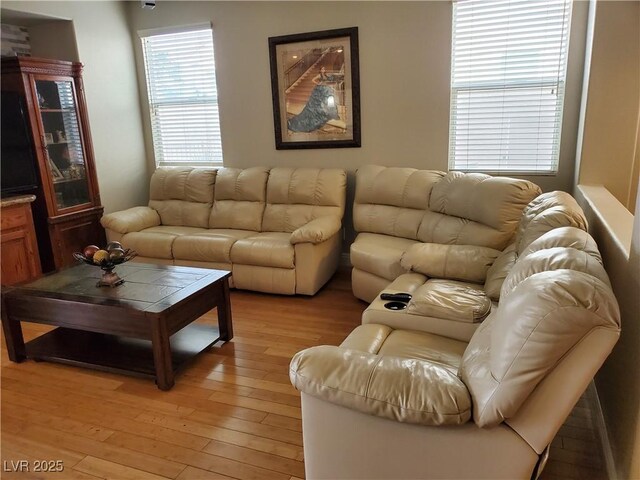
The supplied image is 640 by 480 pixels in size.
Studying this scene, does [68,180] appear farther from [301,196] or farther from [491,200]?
[491,200]

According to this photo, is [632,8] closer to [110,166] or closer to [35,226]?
[110,166]

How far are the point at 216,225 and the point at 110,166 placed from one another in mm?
1405

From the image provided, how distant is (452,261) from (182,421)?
1.78 meters

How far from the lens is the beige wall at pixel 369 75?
3.89 meters

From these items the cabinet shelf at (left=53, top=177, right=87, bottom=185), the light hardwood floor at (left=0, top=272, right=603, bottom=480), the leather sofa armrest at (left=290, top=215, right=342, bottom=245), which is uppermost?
the cabinet shelf at (left=53, top=177, right=87, bottom=185)

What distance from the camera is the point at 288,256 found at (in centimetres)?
376

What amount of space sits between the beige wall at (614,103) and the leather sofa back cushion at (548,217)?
3.42 ft

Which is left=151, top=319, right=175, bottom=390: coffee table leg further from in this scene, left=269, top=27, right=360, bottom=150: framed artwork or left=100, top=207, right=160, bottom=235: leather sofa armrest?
left=269, top=27, right=360, bottom=150: framed artwork

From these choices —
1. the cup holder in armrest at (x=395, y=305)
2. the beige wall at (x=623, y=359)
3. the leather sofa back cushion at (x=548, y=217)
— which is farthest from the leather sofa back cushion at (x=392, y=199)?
the beige wall at (x=623, y=359)

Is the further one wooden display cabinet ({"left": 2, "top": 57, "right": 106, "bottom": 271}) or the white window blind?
wooden display cabinet ({"left": 2, "top": 57, "right": 106, "bottom": 271})

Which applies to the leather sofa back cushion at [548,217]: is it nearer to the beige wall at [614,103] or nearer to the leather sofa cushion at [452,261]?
the leather sofa cushion at [452,261]

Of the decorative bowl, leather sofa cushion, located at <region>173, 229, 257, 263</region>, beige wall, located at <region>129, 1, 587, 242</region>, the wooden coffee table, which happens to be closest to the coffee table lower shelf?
the wooden coffee table

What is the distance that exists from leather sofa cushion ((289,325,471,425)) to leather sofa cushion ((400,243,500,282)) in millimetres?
Answer: 1361

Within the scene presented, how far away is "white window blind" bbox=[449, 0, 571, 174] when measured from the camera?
11.8ft
